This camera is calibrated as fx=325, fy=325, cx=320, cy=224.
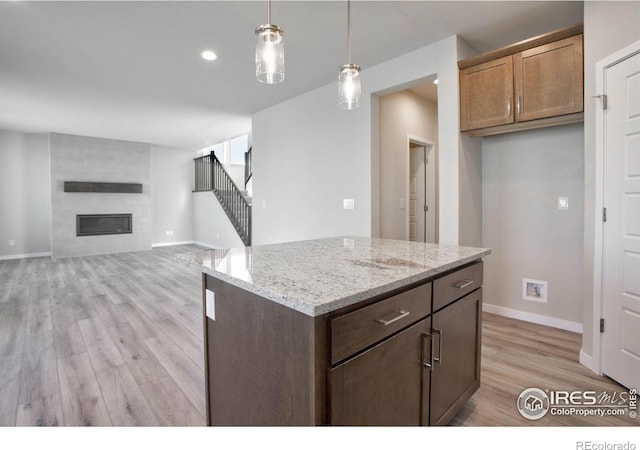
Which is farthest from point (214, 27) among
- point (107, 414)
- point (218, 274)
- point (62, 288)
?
point (62, 288)

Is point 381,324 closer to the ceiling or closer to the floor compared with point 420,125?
closer to the floor

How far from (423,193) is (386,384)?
13.6ft

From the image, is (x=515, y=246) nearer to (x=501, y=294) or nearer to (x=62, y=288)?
(x=501, y=294)

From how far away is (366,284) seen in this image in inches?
43.1

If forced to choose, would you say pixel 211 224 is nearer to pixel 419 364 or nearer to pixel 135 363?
pixel 135 363

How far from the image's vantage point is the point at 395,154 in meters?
4.16

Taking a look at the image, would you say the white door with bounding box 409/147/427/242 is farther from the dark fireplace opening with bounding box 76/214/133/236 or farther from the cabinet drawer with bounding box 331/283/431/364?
the dark fireplace opening with bounding box 76/214/133/236

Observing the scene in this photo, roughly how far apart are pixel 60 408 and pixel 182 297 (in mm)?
2266

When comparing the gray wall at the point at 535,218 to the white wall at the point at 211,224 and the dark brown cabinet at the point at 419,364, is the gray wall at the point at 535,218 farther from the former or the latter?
the white wall at the point at 211,224

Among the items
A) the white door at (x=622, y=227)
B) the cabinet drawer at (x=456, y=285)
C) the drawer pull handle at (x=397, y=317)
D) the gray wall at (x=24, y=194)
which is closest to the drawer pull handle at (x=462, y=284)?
the cabinet drawer at (x=456, y=285)

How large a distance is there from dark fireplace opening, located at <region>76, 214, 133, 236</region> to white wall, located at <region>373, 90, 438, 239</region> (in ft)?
22.2

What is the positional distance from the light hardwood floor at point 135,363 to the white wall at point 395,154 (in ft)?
4.91

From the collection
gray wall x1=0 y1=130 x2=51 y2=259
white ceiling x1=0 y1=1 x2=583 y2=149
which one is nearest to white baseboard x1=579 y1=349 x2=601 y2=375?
white ceiling x1=0 y1=1 x2=583 y2=149

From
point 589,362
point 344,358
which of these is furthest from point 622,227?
point 344,358
